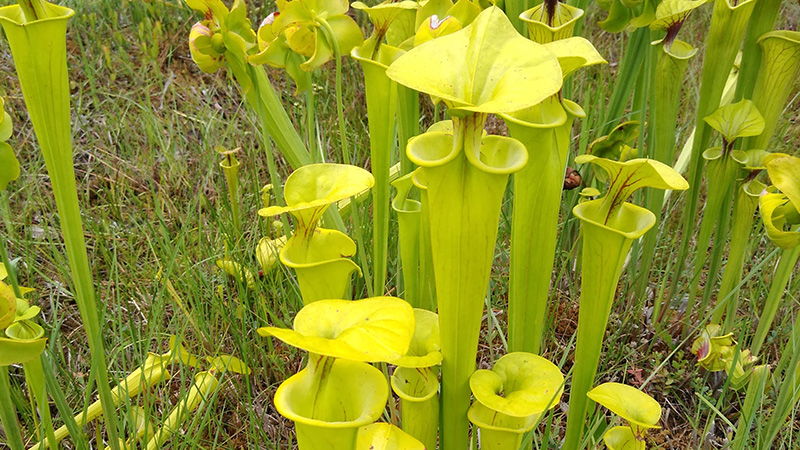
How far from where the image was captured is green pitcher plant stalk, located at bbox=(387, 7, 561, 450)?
581mm

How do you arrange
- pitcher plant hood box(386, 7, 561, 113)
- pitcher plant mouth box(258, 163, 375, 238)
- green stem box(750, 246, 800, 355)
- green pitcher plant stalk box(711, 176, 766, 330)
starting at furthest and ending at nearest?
green pitcher plant stalk box(711, 176, 766, 330)
green stem box(750, 246, 800, 355)
pitcher plant mouth box(258, 163, 375, 238)
pitcher plant hood box(386, 7, 561, 113)

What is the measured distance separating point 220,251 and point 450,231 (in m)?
1.15

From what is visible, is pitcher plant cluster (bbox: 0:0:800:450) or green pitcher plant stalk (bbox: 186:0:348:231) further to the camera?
green pitcher plant stalk (bbox: 186:0:348:231)

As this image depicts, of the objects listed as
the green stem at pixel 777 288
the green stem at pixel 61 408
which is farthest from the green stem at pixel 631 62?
the green stem at pixel 61 408

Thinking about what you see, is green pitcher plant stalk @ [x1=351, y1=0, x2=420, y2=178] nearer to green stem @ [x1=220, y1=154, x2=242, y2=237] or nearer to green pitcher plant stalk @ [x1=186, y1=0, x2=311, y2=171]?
green pitcher plant stalk @ [x1=186, y1=0, x2=311, y2=171]

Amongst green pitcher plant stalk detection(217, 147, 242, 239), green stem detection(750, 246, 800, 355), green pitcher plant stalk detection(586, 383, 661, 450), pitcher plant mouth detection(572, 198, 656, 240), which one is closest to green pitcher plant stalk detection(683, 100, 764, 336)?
green stem detection(750, 246, 800, 355)

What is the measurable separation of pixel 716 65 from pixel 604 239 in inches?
26.7

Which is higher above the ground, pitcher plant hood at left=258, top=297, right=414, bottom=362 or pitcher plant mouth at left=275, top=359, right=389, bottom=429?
pitcher plant hood at left=258, top=297, right=414, bottom=362

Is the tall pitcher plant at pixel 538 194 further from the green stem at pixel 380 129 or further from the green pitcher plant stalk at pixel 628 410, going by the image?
the green stem at pixel 380 129

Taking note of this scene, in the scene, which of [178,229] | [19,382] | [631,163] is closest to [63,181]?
[631,163]

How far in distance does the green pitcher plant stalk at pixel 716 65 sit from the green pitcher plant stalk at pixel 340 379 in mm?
962

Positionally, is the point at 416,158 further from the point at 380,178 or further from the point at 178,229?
the point at 178,229

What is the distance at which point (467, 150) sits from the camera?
2.06ft

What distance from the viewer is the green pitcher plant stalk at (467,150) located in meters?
0.58
